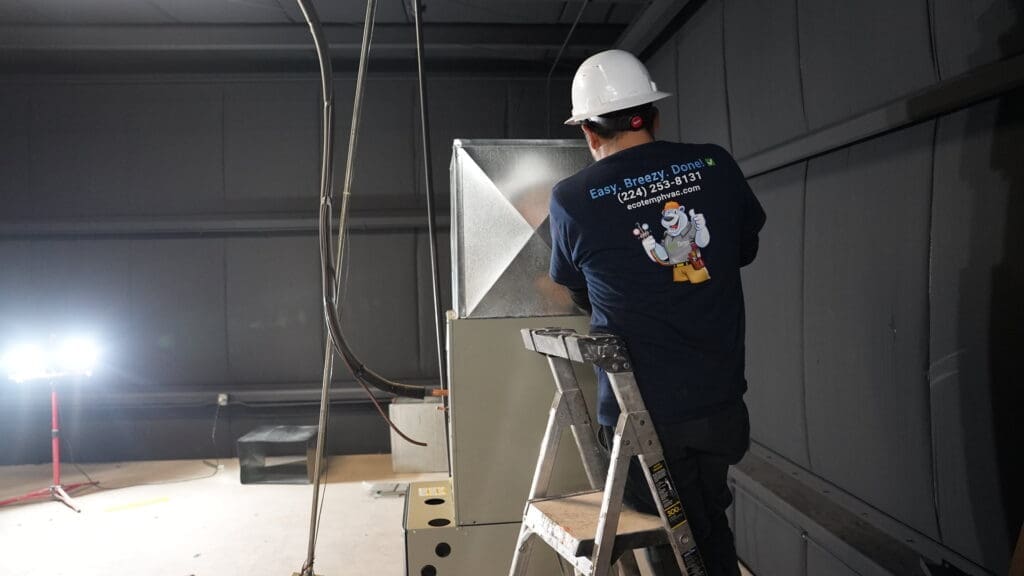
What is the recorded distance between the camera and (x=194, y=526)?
3.03m

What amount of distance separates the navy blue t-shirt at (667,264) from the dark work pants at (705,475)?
0.11 ft

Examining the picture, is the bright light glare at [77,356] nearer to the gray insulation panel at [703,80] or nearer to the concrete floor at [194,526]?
the concrete floor at [194,526]

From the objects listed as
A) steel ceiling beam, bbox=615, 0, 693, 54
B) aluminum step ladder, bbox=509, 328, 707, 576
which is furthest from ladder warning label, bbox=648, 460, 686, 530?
steel ceiling beam, bbox=615, 0, 693, 54

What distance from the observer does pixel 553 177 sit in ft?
5.73

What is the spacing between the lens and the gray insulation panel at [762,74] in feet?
6.60


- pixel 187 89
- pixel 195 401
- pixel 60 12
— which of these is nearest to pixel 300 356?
pixel 195 401

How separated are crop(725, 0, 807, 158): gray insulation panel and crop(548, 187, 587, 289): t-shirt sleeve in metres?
1.08

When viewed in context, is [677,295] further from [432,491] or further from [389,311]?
[389,311]

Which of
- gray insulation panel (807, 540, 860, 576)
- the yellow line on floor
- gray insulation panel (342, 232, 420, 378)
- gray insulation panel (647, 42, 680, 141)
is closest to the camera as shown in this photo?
gray insulation panel (807, 540, 860, 576)

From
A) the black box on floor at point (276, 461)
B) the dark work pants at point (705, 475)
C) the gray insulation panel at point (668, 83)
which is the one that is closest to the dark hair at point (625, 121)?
the dark work pants at point (705, 475)

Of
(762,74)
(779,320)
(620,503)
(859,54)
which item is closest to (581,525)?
(620,503)

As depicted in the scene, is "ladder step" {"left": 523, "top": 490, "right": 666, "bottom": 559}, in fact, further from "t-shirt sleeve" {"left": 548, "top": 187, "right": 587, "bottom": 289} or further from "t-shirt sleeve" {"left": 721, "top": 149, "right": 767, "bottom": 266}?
"t-shirt sleeve" {"left": 721, "top": 149, "right": 767, "bottom": 266}

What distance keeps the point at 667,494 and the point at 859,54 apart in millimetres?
1297

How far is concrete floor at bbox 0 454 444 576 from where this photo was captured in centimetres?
261
